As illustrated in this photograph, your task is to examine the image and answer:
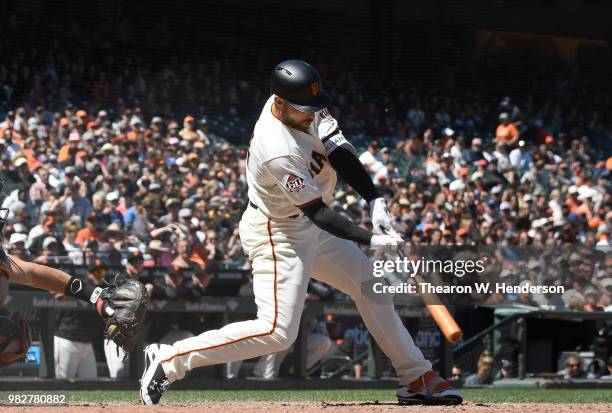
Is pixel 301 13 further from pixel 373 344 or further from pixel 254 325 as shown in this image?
pixel 254 325

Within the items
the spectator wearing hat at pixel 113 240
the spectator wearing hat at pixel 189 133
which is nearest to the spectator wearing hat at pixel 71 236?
the spectator wearing hat at pixel 113 240

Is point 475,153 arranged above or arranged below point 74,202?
above

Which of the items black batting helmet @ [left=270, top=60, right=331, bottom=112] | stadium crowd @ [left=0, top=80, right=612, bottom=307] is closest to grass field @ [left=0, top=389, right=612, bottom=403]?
stadium crowd @ [left=0, top=80, right=612, bottom=307]

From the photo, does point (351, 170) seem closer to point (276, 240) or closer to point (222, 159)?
point (276, 240)

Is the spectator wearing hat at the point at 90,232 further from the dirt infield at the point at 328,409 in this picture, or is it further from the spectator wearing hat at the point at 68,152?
the dirt infield at the point at 328,409

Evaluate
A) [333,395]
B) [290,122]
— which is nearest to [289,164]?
[290,122]

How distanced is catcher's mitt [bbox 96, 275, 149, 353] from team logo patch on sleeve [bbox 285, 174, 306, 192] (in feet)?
3.43

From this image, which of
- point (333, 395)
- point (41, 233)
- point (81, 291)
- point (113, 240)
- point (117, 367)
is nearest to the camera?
point (81, 291)

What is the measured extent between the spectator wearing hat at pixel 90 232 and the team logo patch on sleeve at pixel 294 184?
5518 millimetres

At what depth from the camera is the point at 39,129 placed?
555 inches

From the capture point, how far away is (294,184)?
15.3 feet

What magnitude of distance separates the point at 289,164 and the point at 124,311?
3.81ft

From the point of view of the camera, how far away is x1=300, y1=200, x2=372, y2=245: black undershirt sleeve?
185 inches

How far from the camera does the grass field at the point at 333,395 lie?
676cm
